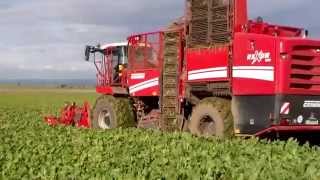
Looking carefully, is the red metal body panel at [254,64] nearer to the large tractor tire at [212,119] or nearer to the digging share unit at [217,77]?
the digging share unit at [217,77]

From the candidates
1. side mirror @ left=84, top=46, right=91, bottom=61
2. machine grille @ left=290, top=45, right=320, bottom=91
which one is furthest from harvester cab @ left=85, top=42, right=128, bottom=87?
machine grille @ left=290, top=45, right=320, bottom=91

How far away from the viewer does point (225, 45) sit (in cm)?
1314

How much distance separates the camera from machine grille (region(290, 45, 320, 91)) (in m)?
11.9

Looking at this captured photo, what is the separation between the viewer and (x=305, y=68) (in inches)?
478

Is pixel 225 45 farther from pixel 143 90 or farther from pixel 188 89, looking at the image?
pixel 143 90

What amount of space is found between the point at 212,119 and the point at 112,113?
4854 millimetres

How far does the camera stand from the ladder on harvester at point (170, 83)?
49.3ft

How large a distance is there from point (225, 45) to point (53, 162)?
4.97 metres

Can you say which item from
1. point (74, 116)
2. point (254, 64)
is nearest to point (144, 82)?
point (74, 116)

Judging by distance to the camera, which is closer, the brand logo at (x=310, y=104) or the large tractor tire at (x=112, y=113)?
the brand logo at (x=310, y=104)

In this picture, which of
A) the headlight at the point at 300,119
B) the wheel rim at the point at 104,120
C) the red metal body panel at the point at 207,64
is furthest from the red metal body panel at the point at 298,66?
the wheel rim at the point at 104,120

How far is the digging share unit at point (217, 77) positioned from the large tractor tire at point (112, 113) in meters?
0.03

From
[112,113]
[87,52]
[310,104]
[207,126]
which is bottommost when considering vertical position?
[207,126]

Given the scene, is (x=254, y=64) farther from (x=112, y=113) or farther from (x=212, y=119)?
(x=112, y=113)
